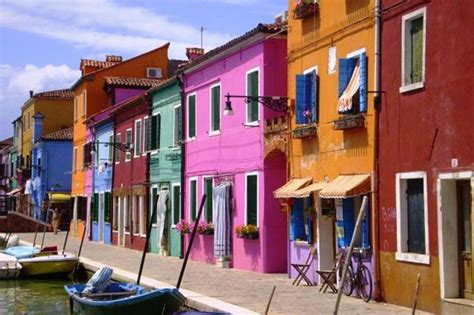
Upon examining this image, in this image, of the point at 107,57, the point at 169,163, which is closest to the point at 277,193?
the point at 169,163

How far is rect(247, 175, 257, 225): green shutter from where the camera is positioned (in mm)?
20406

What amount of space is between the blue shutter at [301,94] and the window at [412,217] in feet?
14.5

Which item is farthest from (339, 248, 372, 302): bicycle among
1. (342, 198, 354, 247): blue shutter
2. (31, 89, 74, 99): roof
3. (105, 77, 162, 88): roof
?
(31, 89, 74, 99): roof

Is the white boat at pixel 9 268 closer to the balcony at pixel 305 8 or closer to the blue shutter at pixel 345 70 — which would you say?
→ the balcony at pixel 305 8

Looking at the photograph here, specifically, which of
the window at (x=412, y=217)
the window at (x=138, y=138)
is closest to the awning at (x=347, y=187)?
the window at (x=412, y=217)

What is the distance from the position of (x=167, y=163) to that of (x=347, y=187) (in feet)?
46.5

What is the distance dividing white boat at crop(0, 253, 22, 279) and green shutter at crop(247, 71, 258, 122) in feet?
30.5

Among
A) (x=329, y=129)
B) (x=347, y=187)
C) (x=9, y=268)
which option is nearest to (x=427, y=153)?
(x=347, y=187)

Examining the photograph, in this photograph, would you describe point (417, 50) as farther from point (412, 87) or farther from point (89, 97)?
point (89, 97)

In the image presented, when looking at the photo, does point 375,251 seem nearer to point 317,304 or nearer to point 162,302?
point 317,304

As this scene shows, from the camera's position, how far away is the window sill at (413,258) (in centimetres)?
1250

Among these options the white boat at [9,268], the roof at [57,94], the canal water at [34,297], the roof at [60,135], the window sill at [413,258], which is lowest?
the canal water at [34,297]

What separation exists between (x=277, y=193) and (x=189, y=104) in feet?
28.0

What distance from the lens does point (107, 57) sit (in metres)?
47.1
